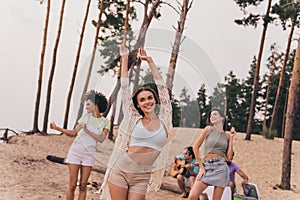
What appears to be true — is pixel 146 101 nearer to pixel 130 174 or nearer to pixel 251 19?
pixel 130 174

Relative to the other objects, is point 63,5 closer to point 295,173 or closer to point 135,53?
point 295,173

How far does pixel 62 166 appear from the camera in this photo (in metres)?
9.14

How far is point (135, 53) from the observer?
2496 mm

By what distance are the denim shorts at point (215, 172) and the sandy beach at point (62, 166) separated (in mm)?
1117

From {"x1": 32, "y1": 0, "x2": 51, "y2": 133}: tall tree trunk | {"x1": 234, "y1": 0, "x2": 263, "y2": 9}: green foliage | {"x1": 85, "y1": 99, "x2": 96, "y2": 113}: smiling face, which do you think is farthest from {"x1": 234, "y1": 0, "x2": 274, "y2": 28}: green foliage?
{"x1": 85, "y1": 99, "x2": 96, "y2": 113}: smiling face

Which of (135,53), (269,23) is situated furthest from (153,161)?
(269,23)

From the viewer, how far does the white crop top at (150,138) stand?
233 cm

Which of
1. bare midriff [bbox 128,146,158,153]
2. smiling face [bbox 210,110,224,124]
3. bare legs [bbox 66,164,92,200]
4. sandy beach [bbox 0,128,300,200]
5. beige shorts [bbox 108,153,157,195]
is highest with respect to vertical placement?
smiling face [bbox 210,110,224,124]

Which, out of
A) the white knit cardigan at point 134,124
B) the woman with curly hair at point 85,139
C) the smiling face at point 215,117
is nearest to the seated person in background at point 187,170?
the smiling face at point 215,117

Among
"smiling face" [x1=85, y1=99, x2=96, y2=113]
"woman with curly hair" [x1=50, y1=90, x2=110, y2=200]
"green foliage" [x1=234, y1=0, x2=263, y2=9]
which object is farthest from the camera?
"green foliage" [x1=234, y1=0, x2=263, y2=9]

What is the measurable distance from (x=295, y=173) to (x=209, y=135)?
27.3 feet

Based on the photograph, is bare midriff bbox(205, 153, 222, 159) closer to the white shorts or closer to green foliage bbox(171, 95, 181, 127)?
the white shorts

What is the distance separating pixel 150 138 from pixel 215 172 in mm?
1520

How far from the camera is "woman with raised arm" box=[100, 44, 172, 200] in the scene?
2330 millimetres
